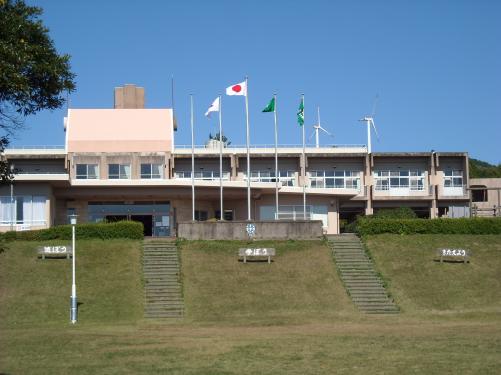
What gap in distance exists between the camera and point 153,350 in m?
23.6

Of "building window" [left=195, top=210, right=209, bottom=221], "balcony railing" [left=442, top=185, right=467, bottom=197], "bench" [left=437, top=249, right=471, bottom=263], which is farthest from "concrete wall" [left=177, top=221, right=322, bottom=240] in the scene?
"balcony railing" [left=442, top=185, right=467, bottom=197]

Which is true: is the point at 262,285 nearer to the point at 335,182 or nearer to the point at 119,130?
the point at 119,130

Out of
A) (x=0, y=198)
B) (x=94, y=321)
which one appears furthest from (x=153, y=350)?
(x=0, y=198)

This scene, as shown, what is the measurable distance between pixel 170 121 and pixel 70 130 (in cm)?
800

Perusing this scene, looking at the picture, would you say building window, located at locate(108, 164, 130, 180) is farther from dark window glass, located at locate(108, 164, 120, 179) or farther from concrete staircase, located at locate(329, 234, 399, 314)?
concrete staircase, located at locate(329, 234, 399, 314)

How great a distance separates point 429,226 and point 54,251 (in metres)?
22.6

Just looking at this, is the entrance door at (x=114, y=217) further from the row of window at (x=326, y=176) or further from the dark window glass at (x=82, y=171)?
the dark window glass at (x=82, y=171)

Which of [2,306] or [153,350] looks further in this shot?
[2,306]

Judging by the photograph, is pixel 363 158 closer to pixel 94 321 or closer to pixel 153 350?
pixel 94 321

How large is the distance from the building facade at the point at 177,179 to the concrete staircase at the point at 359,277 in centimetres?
831

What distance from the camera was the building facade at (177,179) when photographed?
53.2 m

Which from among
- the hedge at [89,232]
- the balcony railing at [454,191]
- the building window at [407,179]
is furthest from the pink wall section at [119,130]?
the balcony railing at [454,191]

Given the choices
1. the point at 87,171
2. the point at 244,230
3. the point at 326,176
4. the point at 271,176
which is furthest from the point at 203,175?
the point at 244,230

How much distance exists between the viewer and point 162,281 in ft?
136
